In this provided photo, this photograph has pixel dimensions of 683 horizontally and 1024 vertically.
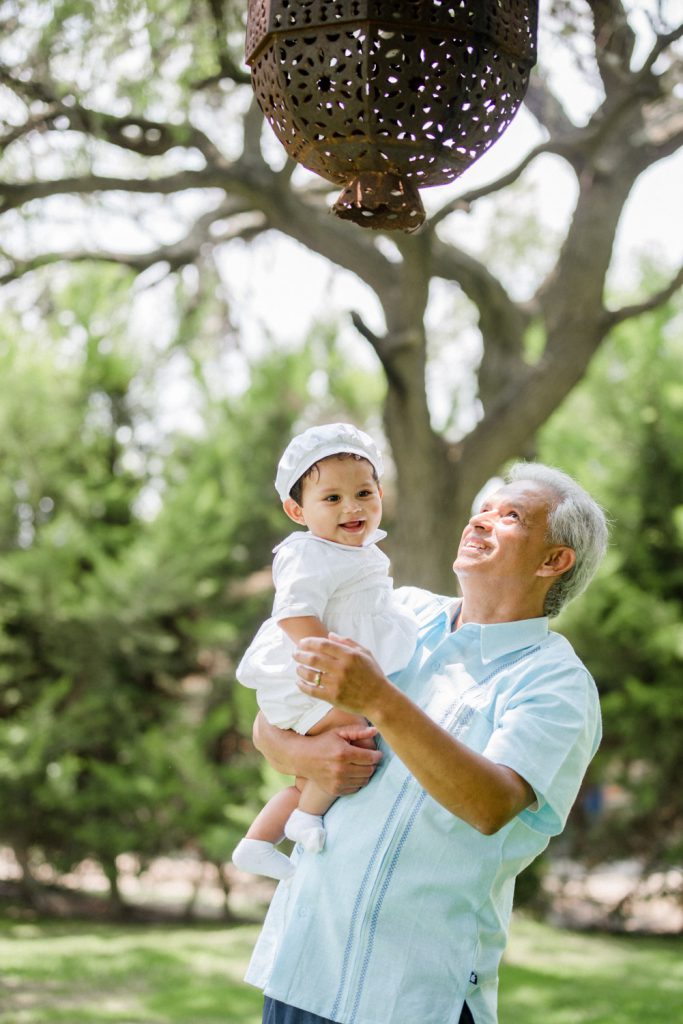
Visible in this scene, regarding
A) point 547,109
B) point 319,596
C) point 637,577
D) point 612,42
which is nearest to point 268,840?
point 319,596

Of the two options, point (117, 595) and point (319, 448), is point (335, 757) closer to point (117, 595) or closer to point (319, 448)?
point (319, 448)

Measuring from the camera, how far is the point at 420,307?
18.8 feet

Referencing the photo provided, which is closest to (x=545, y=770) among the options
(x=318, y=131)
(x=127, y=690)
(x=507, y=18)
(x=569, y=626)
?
(x=318, y=131)

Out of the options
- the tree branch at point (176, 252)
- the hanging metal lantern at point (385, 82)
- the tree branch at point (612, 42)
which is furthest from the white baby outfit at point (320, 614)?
the tree branch at point (176, 252)

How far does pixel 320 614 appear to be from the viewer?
7.07 feet

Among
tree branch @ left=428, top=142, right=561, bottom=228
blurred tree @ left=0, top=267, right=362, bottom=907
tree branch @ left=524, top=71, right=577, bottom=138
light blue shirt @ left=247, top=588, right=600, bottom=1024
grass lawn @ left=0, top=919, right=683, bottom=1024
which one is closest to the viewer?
light blue shirt @ left=247, top=588, right=600, bottom=1024

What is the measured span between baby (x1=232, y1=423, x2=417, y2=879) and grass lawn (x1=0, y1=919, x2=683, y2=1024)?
3.56 metres

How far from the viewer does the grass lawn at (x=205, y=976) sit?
17.6 ft

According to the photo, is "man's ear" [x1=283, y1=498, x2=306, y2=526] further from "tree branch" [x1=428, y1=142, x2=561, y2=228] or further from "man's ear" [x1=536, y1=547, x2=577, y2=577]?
"tree branch" [x1=428, y1=142, x2=561, y2=228]

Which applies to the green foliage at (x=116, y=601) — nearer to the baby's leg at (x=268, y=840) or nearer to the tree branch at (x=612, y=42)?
the tree branch at (x=612, y=42)

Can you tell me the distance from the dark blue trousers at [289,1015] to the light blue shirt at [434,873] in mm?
21

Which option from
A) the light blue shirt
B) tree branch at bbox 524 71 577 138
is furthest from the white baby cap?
tree branch at bbox 524 71 577 138

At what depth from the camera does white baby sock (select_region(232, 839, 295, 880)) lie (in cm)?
215

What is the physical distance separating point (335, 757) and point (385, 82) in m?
1.05
